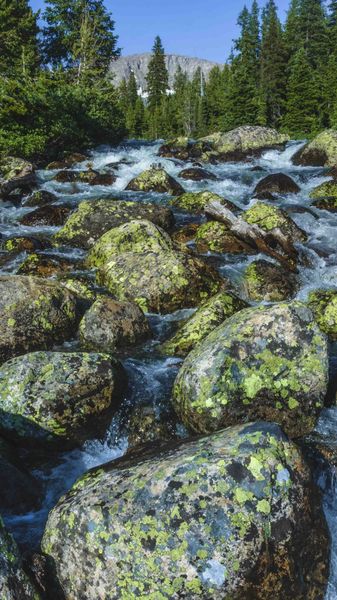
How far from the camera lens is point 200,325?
8656mm

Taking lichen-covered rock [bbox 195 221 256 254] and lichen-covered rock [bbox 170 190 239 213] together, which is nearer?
lichen-covered rock [bbox 195 221 256 254]

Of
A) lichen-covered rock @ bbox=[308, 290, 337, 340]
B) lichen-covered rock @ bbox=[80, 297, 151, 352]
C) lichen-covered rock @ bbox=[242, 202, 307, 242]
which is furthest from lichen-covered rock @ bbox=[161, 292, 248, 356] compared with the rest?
lichen-covered rock @ bbox=[242, 202, 307, 242]

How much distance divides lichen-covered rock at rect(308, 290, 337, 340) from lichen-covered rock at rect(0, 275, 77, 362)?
4852 mm

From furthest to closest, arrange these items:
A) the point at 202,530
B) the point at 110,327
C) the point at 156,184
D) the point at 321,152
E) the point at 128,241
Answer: the point at 321,152 → the point at 156,184 → the point at 128,241 → the point at 110,327 → the point at 202,530

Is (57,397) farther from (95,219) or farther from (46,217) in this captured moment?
(46,217)

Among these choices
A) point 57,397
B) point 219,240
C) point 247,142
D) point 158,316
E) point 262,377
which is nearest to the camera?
point 262,377

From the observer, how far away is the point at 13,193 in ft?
67.7

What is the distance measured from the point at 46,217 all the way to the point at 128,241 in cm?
615

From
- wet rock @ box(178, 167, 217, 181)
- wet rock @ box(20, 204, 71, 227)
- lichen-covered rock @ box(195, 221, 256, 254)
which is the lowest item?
lichen-covered rock @ box(195, 221, 256, 254)

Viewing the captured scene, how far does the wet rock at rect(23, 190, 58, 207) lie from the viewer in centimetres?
1958

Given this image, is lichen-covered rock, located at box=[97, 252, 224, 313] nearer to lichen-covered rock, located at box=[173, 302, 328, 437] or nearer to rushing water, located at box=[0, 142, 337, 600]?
rushing water, located at box=[0, 142, 337, 600]

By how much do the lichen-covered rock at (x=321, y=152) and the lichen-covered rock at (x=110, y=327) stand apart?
73.3ft

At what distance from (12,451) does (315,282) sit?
8.54m

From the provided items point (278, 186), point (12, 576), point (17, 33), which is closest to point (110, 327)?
point (12, 576)
